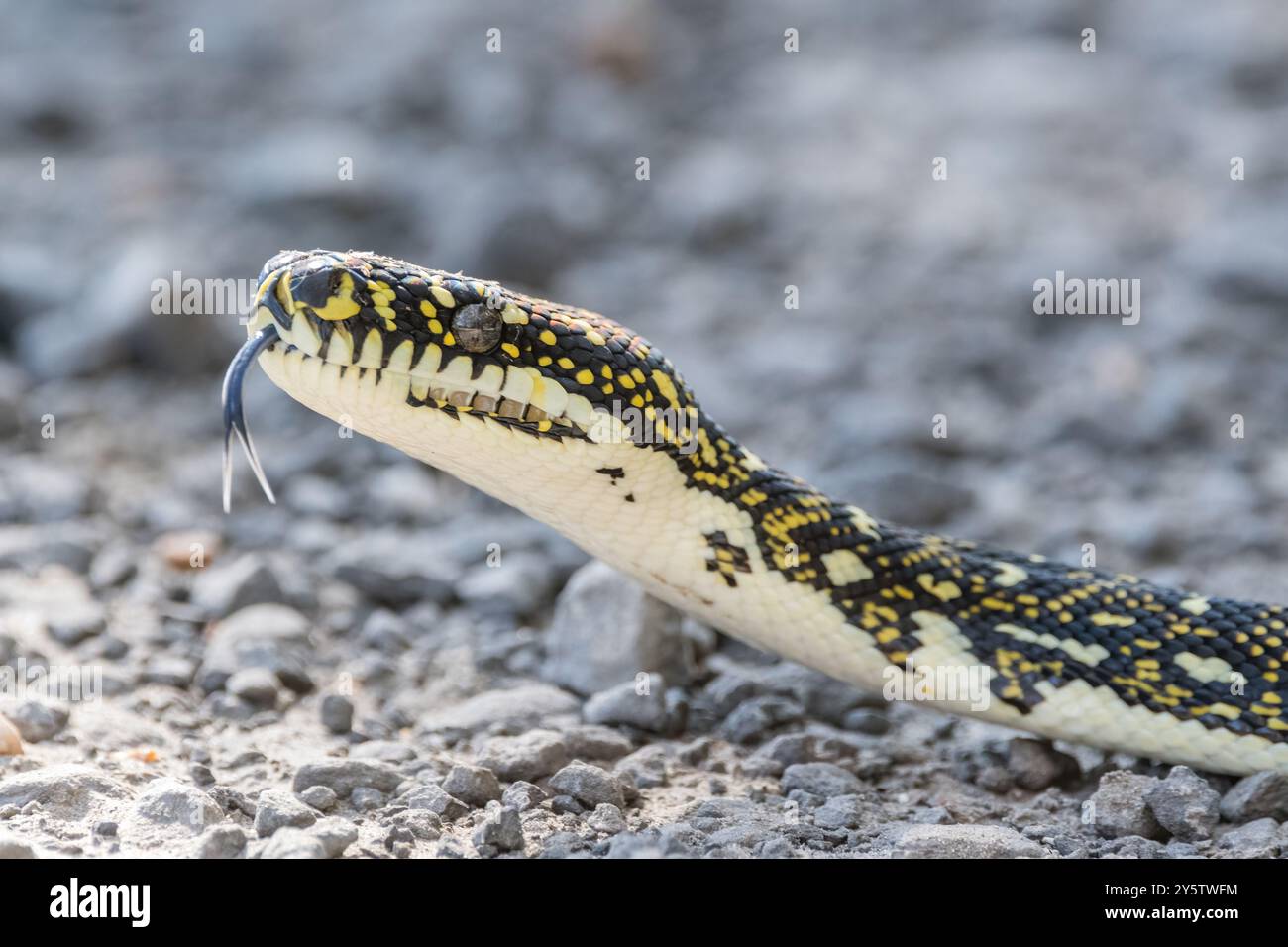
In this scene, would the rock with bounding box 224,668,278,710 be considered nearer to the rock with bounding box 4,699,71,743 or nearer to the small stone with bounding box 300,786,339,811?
the rock with bounding box 4,699,71,743

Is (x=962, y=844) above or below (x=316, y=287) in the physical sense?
below

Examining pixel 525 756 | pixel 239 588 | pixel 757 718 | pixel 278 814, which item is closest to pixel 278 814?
pixel 278 814

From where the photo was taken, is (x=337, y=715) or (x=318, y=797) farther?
(x=337, y=715)

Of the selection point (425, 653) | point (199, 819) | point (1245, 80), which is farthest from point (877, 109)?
point (199, 819)

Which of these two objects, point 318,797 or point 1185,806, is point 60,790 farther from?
point 1185,806

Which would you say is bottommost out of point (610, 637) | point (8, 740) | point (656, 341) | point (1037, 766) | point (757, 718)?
point (1037, 766)

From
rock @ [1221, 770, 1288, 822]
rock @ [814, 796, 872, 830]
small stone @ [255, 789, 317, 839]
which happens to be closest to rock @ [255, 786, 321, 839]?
small stone @ [255, 789, 317, 839]

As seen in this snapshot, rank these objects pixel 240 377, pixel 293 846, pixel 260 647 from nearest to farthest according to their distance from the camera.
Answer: pixel 293 846 → pixel 240 377 → pixel 260 647

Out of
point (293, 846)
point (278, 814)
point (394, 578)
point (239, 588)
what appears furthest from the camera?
point (394, 578)
